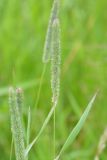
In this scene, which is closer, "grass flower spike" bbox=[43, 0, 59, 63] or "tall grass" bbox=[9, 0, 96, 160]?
"tall grass" bbox=[9, 0, 96, 160]

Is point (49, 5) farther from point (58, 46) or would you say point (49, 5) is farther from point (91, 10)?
point (58, 46)

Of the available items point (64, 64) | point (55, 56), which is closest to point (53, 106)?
point (55, 56)

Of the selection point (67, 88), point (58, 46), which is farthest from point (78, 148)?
point (58, 46)

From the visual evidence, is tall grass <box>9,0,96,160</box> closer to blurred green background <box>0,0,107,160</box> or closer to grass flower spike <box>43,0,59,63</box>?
grass flower spike <box>43,0,59,63</box>

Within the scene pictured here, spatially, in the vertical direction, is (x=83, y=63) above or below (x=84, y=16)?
below

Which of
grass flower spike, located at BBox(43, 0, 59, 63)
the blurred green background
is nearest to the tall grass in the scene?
grass flower spike, located at BBox(43, 0, 59, 63)

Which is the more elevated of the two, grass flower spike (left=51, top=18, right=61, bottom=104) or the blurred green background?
grass flower spike (left=51, top=18, right=61, bottom=104)

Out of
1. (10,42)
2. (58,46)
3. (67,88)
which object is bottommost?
(67,88)

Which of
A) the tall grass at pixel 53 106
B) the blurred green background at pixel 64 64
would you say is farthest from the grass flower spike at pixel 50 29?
the blurred green background at pixel 64 64
